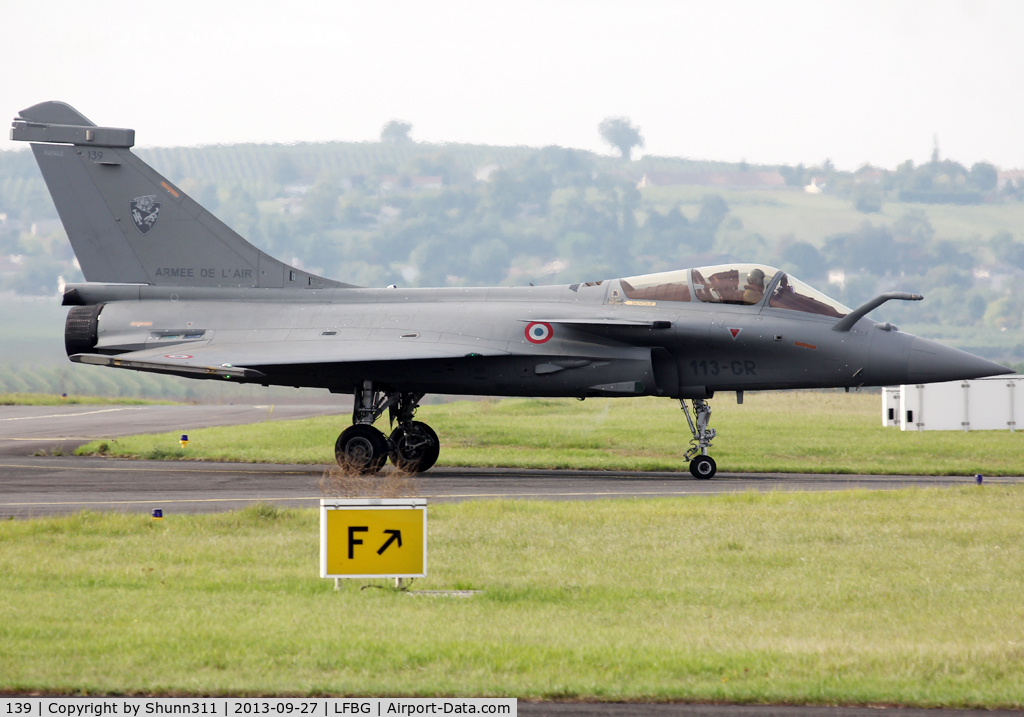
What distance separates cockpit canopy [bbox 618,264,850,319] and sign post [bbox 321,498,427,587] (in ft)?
36.0

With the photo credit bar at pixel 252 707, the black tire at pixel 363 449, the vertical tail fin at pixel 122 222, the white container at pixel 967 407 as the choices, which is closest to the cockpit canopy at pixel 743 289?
the black tire at pixel 363 449

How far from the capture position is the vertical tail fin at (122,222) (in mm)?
21344

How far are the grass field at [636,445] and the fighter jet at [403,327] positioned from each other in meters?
2.85

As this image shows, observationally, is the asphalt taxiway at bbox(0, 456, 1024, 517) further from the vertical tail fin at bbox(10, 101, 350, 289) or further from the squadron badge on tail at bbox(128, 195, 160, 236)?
the squadron badge on tail at bbox(128, 195, 160, 236)

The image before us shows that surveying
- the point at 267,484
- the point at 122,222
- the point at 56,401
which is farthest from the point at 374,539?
the point at 56,401

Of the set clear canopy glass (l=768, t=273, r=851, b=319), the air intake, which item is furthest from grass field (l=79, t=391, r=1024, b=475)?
clear canopy glass (l=768, t=273, r=851, b=319)

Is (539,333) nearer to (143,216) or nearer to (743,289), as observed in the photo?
(743,289)

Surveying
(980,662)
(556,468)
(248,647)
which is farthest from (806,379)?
(248,647)

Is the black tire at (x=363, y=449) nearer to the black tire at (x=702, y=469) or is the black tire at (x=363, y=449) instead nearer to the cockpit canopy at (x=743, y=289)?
the cockpit canopy at (x=743, y=289)

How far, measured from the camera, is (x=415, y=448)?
20516 millimetres

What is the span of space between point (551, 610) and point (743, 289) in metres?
11.7

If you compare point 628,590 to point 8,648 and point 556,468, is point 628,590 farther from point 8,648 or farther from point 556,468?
point 556,468

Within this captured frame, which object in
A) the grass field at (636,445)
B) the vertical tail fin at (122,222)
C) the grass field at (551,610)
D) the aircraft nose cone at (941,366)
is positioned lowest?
the grass field at (551,610)

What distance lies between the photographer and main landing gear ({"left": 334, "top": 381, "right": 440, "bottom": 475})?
62.9ft
